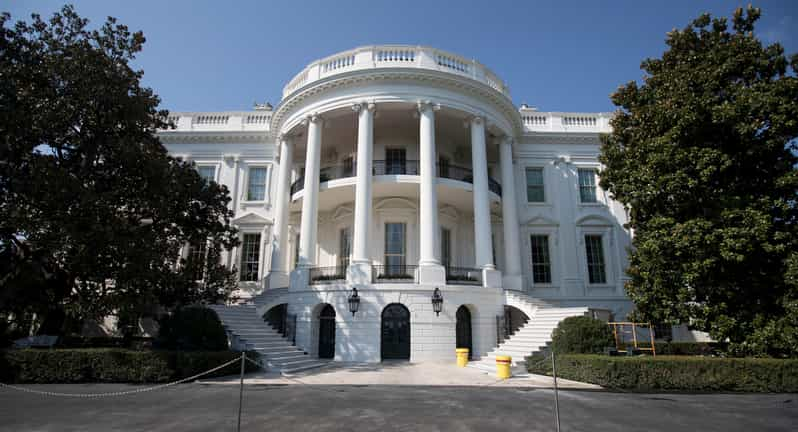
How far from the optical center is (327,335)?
16.7m

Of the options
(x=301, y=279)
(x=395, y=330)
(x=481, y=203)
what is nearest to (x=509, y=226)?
(x=481, y=203)

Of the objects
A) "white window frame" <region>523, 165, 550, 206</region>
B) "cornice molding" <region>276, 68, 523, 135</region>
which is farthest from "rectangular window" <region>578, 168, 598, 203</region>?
"cornice molding" <region>276, 68, 523, 135</region>

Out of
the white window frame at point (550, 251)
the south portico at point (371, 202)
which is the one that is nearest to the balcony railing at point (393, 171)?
the south portico at point (371, 202)

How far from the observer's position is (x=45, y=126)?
11055 mm

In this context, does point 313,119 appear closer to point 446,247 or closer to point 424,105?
point 424,105

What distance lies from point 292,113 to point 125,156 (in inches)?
357

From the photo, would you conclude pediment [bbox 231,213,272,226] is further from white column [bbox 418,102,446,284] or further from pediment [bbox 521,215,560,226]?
pediment [bbox 521,215,560,226]

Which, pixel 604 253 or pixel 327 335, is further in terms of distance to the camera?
pixel 604 253

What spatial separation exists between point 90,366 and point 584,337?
1393 centimetres

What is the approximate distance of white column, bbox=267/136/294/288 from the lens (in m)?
19.4

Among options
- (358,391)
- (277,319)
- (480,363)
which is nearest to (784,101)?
(480,363)

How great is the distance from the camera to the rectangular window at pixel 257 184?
22.9m

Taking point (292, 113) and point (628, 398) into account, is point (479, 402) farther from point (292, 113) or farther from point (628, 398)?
point (292, 113)

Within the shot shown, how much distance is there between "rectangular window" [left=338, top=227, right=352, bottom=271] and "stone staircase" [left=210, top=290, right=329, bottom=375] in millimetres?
5059
